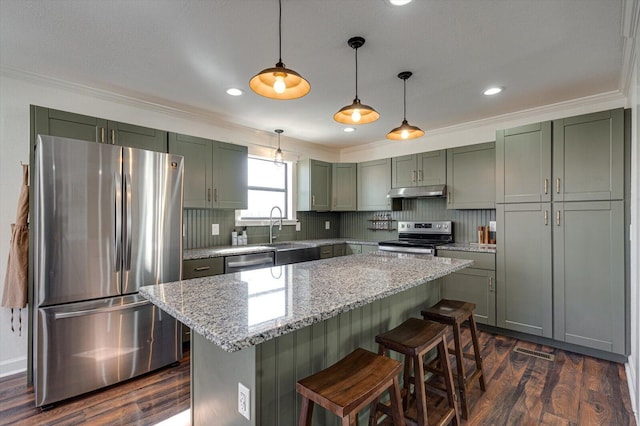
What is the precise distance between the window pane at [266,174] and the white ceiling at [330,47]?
4.00 ft

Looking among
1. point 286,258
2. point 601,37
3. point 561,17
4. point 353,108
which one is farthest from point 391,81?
point 286,258

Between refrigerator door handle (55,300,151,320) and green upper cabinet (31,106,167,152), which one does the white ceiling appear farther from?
refrigerator door handle (55,300,151,320)

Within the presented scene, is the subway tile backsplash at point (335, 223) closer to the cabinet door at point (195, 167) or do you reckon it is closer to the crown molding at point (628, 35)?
the cabinet door at point (195, 167)

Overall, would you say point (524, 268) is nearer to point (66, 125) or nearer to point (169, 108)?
point (169, 108)

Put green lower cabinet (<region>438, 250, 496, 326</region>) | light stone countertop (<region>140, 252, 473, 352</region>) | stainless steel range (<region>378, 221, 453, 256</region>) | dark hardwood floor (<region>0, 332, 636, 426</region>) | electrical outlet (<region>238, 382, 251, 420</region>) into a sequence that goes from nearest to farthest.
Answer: light stone countertop (<region>140, 252, 473, 352</region>) → electrical outlet (<region>238, 382, 251, 420</region>) → dark hardwood floor (<region>0, 332, 636, 426</region>) → green lower cabinet (<region>438, 250, 496, 326</region>) → stainless steel range (<region>378, 221, 453, 256</region>)

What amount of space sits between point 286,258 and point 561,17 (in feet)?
10.6

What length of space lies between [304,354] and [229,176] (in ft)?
8.78

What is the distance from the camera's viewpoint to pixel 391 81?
9.21 ft

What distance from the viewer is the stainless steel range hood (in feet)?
13.0

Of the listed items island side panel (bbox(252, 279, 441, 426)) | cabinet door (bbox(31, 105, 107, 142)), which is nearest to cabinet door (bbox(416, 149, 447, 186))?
island side panel (bbox(252, 279, 441, 426))

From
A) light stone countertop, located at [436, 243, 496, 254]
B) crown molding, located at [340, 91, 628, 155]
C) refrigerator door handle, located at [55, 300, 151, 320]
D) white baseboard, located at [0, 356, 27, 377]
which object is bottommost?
white baseboard, located at [0, 356, 27, 377]

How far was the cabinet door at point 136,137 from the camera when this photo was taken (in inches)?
110

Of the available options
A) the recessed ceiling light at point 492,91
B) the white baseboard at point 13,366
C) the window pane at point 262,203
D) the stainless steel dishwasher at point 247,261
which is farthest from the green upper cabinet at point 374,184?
the white baseboard at point 13,366

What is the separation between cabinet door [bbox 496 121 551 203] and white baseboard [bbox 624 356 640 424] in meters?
1.51
